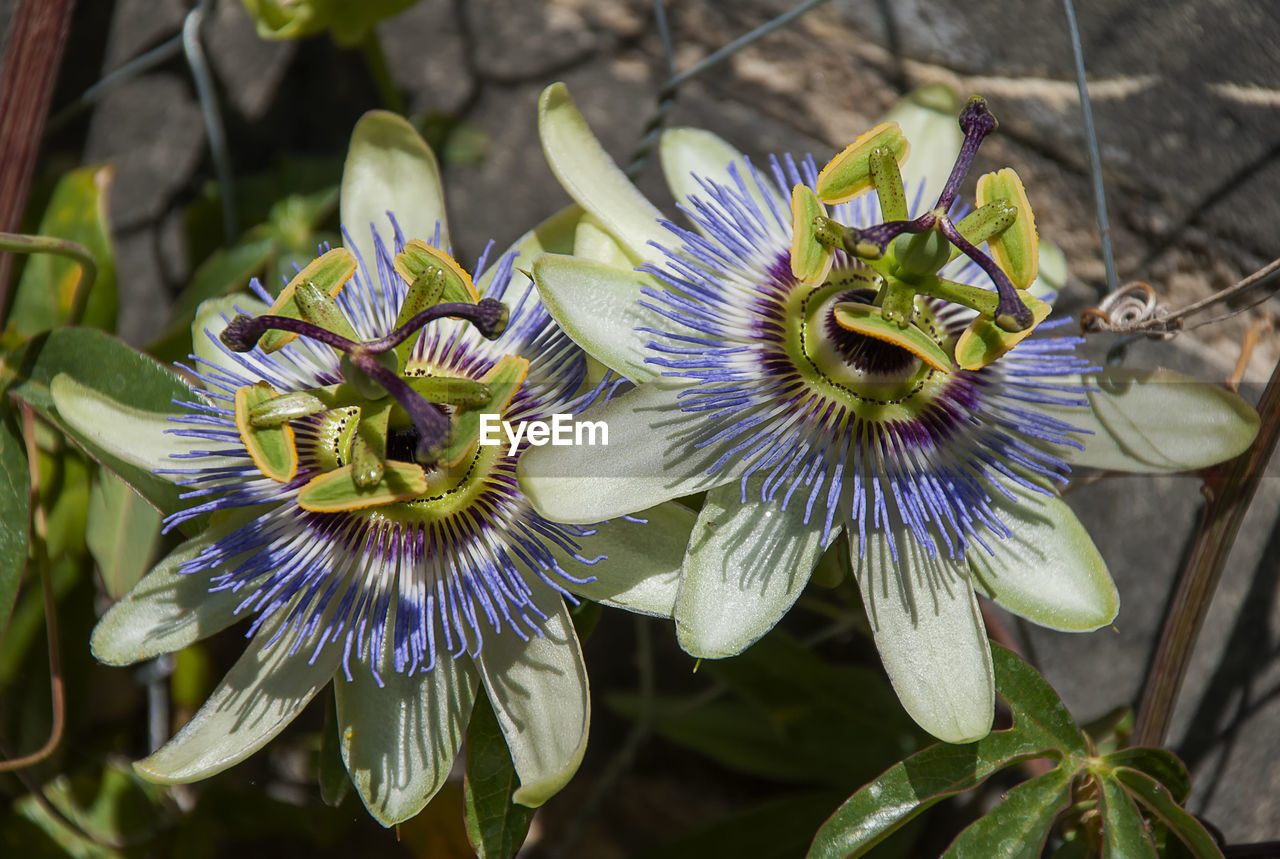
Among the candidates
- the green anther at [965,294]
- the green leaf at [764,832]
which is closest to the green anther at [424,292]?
the green anther at [965,294]

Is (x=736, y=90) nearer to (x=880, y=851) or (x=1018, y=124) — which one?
(x=1018, y=124)


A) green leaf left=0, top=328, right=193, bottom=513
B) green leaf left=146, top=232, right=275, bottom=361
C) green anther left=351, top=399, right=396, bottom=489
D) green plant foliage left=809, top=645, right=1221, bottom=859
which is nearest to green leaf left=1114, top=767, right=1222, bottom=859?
green plant foliage left=809, top=645, right=1221, bottom=859

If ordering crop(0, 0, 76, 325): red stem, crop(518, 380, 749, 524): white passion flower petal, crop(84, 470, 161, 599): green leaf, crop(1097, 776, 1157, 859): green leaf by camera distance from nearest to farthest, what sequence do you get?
crop(518, 380, 749, 524): white passion flower petal, crop(1097, 776, 1157, 859): green leaf, crop(84, 470, 161, 599): green leaf, crop(0, 0, 76, 325): red stem

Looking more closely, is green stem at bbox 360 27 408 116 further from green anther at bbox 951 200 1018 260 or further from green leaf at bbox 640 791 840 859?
green leaf at bbox 640 791 840 859

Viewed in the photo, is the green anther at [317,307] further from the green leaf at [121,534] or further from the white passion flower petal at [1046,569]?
the white passion flower petal at [1046,569]

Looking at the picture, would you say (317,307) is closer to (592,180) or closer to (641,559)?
(592,180)
